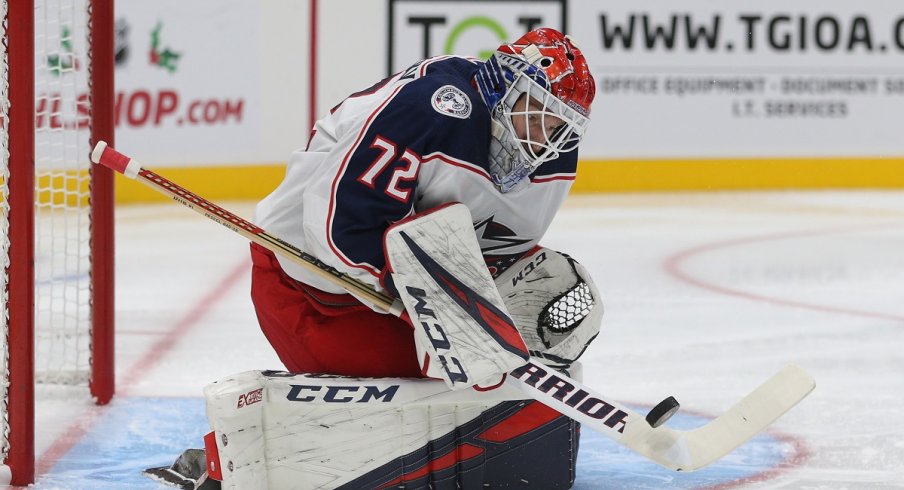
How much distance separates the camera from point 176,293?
3.96m

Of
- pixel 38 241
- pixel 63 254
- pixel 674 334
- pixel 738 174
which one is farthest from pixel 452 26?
pixel 38 241

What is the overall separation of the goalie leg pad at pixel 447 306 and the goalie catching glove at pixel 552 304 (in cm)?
22

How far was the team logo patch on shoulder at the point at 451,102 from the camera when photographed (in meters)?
1.83

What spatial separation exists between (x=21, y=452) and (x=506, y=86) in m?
0.95

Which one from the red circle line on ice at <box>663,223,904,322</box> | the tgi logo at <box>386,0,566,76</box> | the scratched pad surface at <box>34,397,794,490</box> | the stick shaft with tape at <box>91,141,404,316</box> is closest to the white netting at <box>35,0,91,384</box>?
the scratched pad surface at <box>34,397,794,490</box>

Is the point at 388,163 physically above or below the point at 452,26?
above

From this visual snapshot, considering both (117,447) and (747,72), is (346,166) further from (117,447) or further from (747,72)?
(747,72)

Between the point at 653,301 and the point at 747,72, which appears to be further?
the point at 747,72

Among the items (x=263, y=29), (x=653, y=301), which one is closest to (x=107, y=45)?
(x=653, y=301)

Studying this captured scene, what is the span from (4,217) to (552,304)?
879 millimetres

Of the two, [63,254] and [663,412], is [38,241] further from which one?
[663,412]

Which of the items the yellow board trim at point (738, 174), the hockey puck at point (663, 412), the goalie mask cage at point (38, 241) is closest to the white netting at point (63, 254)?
the goalie mask cage at point (38, 241)

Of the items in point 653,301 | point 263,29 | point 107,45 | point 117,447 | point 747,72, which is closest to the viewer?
point 117,447

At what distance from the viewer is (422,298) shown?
1.83 metres
